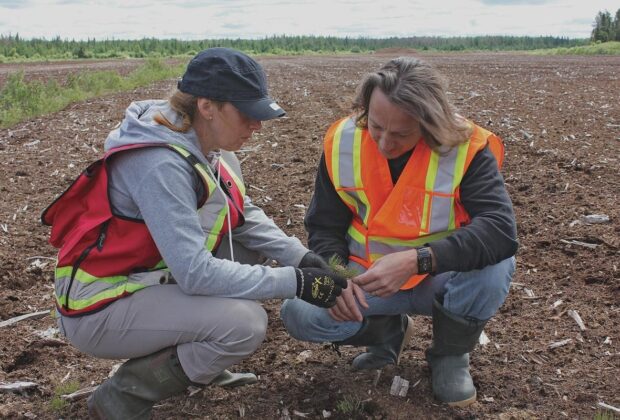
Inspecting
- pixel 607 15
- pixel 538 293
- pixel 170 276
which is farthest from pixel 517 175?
pixel 607 15

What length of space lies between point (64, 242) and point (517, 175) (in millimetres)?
4320

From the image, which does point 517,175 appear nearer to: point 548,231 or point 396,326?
point 548,231

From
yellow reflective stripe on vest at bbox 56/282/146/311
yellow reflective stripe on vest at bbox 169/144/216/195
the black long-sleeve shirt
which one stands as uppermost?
yellow reflective stripe on vest at bbox 169/144/216/195

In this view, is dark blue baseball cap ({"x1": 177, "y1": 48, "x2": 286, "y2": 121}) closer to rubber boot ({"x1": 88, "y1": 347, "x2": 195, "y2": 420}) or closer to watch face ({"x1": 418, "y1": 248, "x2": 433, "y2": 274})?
watch face ({"x1": 418, "y1": 248, "x2": 433, "y2": 274})

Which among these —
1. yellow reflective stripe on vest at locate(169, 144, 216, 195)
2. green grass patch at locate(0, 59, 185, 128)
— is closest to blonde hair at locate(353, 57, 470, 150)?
yellow reflective stripe on vest at locate(169, 144, 216, 195)

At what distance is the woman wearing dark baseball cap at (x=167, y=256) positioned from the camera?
7.72ft

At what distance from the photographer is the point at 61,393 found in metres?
2.89

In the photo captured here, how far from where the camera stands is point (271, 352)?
3262 mm

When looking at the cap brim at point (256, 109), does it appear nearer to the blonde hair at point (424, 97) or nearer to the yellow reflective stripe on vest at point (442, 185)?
the blonde hair at point (424, 97)

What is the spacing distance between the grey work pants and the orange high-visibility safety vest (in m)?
0.66

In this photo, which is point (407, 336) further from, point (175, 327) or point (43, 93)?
point (43, 93)

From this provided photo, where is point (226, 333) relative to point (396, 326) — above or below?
above

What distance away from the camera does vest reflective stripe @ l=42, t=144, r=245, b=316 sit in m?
2.38

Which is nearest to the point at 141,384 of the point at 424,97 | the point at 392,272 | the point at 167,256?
the point at 167,256
